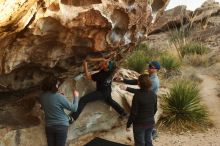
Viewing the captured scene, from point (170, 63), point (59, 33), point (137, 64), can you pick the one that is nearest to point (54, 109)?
point (59, 33)

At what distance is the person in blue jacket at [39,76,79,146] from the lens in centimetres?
596

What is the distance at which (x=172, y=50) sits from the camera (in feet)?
63.3

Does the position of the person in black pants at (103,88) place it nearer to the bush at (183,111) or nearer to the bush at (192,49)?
the bush at (183,111)

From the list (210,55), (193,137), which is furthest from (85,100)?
(210,55)

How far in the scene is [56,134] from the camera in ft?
20.2

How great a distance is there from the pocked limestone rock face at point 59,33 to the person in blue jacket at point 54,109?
0.78m

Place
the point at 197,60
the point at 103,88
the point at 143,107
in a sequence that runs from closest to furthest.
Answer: the point at 143,107
the point at 103,88
the point at 197,60

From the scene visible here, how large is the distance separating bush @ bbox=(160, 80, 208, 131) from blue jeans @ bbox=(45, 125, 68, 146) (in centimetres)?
415

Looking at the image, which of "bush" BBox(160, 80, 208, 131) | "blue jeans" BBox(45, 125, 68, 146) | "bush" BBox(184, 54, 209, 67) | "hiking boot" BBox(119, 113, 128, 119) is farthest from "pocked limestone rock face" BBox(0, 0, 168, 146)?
"bush" BBox(184, 54, 209, 67)

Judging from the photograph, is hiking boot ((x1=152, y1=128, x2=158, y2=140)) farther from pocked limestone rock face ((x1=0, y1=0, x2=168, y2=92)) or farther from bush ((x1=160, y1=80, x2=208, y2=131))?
pocked limestone rock face ((x1=0, y1=0, x2=168, y2=92))

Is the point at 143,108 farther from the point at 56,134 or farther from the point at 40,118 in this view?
the point at 40,118

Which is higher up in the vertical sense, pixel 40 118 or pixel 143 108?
pixel 143 108

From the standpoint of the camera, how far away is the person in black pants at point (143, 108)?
248 inches

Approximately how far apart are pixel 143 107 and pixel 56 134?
50.9 inches
